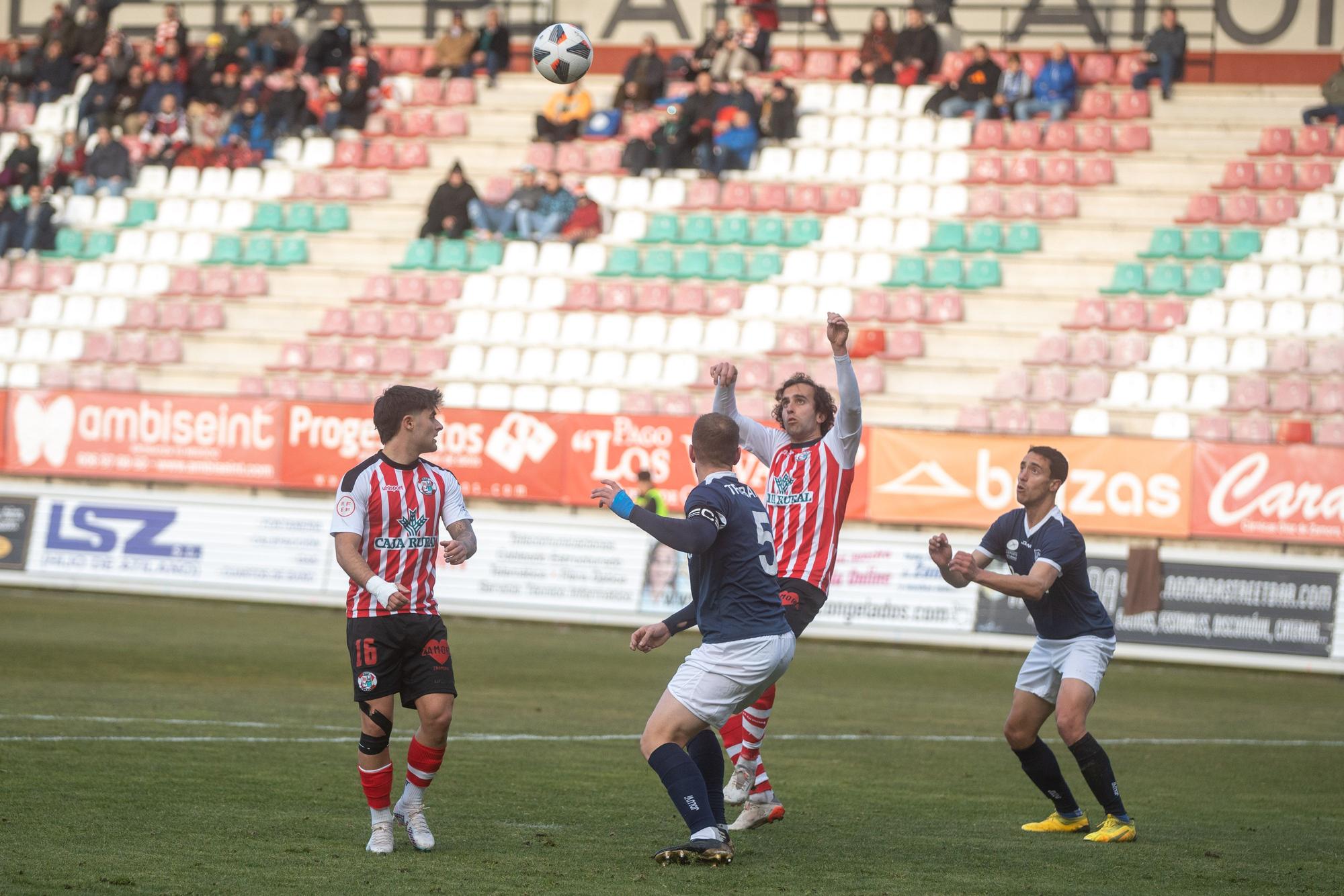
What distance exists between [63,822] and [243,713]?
4448 millimetres

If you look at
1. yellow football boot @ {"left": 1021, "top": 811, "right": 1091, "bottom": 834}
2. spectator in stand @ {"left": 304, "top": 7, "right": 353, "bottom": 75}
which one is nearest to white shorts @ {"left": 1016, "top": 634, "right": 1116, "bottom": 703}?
yellow football boot @ {"left": 1021, "top": 811, "right": 1091, "bottom": 834}

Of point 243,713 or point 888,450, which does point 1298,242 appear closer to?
point 888,450

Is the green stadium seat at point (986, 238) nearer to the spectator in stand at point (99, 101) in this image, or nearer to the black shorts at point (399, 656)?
the spectator in stand at point (99, 101)

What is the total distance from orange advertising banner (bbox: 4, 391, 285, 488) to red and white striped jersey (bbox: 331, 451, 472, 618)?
17382mm

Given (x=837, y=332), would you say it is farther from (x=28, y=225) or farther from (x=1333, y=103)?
(x=28, y=225)

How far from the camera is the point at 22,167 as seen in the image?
102 ft

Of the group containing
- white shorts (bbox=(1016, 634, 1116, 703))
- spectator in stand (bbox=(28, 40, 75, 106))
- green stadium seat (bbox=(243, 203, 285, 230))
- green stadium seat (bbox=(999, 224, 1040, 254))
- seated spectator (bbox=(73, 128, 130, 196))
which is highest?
spectator in stand (bbox=(28, 40, 75, 106))

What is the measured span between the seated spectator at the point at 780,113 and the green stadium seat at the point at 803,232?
1.93 metres

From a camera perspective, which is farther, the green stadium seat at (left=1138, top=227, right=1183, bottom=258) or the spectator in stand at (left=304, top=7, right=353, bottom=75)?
the spectator in stand at (left=304, top=7, right=353, bottom=75)

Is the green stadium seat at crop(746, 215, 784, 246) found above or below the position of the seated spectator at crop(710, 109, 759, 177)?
below

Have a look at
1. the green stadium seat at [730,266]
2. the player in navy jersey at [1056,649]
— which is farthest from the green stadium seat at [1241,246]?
the player in navy jersey at [1056,649]

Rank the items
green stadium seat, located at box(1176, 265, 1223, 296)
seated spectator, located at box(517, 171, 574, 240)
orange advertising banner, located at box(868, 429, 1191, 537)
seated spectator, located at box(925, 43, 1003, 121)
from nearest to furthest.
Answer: orange advertising banner, located at box(868, 429, 1191, 537)
green stadium seat, located at box(1176, 265, 1223, 296)
seated spectator, located at box(925, 43, 1003, 121)
seated spectator, located at box(517, 171, 574, 240)

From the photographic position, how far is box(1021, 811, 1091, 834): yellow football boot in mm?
8625

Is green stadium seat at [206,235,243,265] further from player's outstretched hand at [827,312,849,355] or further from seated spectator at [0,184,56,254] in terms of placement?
player's outstretched hand at [827,312,849,355]
